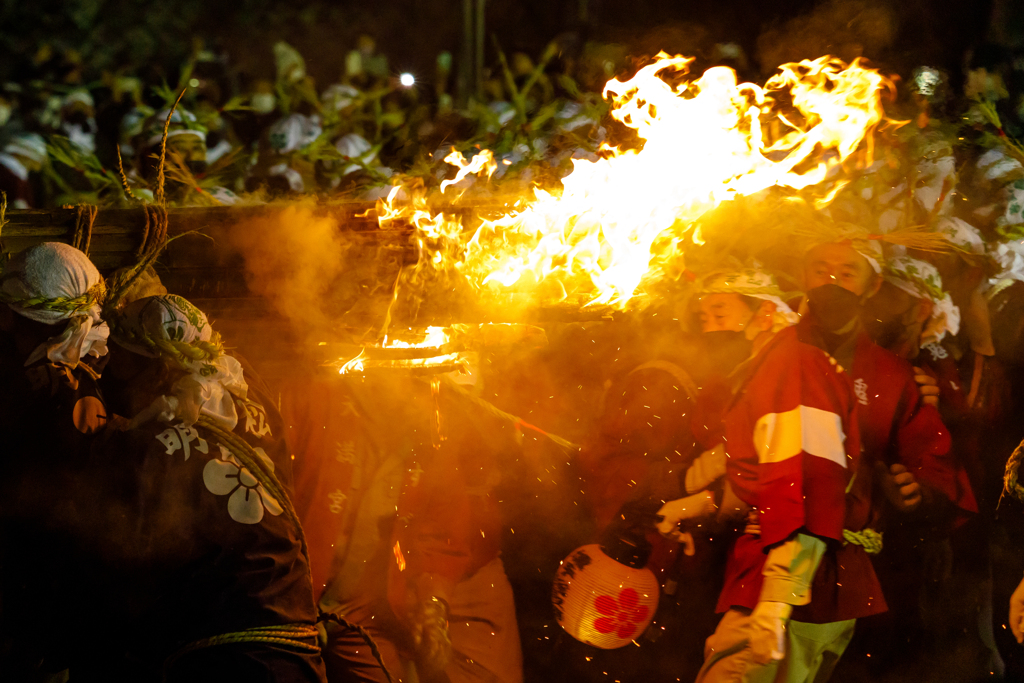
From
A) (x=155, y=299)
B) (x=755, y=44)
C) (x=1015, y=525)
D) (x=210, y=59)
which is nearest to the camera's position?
(x=155, y=299)

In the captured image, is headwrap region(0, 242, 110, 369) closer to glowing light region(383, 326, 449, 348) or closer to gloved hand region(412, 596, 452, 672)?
glowing light region(383, 326, 449, 348)

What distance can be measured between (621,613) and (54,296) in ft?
7.79

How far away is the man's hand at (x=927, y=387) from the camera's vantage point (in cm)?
322

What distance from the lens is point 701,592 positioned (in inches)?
122

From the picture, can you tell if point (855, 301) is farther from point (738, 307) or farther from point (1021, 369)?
point (1021, 369)

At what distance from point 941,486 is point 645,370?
133cm

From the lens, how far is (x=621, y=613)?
3.02 meters

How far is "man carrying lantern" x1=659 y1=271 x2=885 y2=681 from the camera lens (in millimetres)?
2922

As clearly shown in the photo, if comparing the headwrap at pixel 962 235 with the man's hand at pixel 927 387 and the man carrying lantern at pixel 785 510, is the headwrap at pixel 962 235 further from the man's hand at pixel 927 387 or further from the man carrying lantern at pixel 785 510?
the man carrying lantern at pixel 785 510

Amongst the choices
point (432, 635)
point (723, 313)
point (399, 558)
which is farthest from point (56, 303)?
point (723, 313)

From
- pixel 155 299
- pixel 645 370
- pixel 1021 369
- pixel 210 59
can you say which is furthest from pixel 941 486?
pixel 210 59

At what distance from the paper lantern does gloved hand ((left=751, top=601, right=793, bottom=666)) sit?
15.5 inches

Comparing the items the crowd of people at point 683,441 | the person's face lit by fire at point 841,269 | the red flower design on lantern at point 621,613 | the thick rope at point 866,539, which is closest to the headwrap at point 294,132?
the crowd of people at point 683,441

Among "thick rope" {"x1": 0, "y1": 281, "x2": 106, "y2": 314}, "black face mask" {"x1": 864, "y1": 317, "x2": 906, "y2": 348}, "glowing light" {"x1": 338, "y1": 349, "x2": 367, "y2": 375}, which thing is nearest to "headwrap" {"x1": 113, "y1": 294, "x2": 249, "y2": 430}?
"thick rope" {"x1": 0, "y1": 281, "x2": 106, "y2": 314}
